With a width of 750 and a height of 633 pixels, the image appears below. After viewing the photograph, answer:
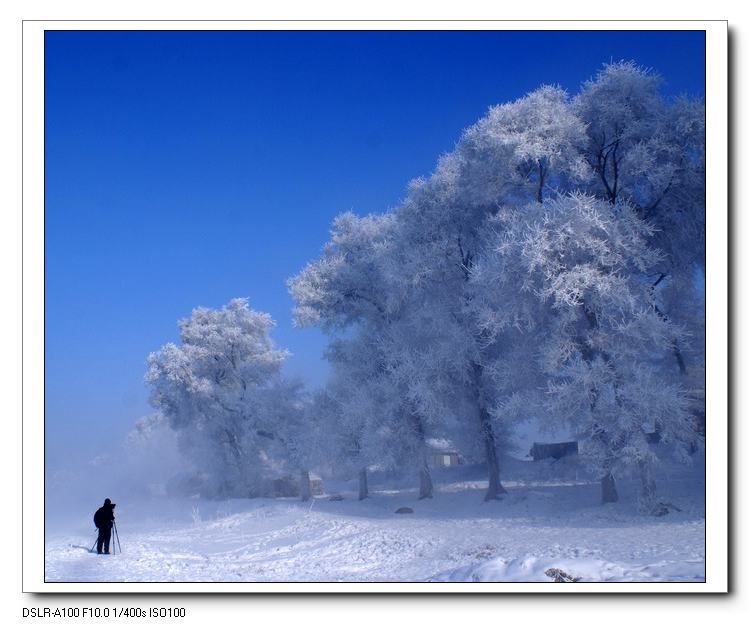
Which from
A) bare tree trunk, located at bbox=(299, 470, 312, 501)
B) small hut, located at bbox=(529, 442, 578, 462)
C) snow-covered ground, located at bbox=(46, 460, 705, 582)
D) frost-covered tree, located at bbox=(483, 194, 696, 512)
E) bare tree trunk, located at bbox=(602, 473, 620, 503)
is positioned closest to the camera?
snow-covered ground, located at bbox=(46, 460, 705, 582)

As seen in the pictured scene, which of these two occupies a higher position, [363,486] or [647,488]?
[647,488]

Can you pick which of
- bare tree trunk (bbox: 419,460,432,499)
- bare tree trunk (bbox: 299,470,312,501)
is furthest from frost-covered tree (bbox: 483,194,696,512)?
bare tree trunk (bbox: 299,470,312,501)

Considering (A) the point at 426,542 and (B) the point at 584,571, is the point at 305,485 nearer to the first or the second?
(A) the point at 426,542

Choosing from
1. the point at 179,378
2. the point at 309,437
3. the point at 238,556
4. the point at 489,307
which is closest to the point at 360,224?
the point at 309,437

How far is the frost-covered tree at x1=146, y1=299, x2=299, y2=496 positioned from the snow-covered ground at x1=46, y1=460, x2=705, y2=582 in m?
7.94

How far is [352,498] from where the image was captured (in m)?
30.9

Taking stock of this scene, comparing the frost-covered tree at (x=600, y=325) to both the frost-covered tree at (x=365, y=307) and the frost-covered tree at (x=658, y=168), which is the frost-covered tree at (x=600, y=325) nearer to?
the frost-covered tree at (x=658, y=168)

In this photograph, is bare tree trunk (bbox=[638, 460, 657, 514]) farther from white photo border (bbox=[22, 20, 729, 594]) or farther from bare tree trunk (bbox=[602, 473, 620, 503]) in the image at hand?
white photo border (bbox=[22, 20, 729, 594])

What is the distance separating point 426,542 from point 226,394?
2112 cm

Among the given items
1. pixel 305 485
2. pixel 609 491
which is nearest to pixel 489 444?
pixel 609 491

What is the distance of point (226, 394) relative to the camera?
3594cm

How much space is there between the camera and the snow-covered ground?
12383 mm

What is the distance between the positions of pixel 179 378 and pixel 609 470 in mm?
24522
